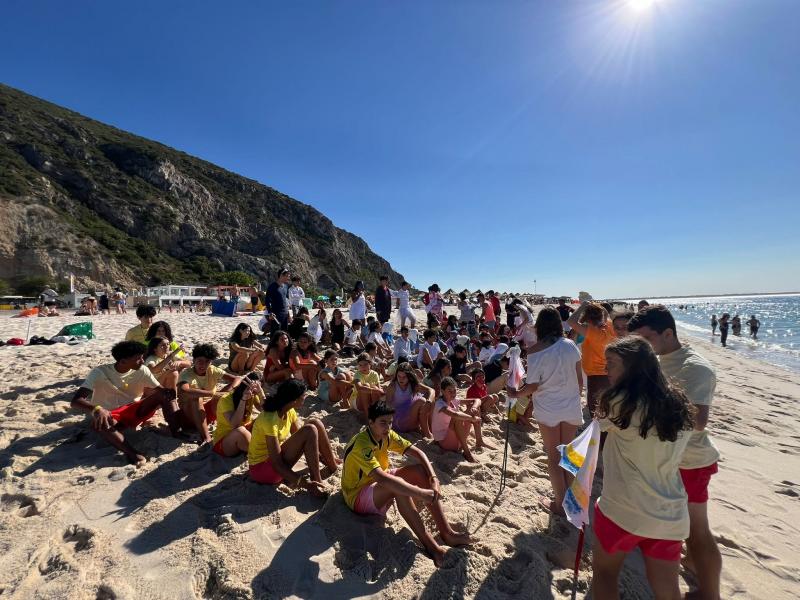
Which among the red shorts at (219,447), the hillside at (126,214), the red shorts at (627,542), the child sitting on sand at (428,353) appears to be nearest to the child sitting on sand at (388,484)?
the red shorts at (627,542)

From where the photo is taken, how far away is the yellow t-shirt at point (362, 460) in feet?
8.73

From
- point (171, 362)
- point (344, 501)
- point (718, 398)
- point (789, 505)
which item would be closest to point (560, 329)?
point (344, 501)

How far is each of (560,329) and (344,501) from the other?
218 cm

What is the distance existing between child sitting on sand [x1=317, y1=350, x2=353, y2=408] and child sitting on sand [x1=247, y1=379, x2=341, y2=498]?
206 centimetres

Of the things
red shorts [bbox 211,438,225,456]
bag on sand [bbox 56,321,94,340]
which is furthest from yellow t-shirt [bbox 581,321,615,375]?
bag on sand [bbox 56,321,94,340]

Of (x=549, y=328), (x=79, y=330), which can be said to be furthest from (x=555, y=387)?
(x=79, y=330)

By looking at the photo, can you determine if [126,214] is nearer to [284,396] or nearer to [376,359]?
[376,359]

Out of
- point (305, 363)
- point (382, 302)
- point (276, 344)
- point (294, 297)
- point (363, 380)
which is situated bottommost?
point (363, 380)

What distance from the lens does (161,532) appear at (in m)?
2.45

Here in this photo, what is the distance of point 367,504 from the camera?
8.75 ft

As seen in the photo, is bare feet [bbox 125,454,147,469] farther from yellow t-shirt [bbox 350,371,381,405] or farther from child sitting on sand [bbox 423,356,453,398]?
child sitting on sand [bbox 423,356,453,398]

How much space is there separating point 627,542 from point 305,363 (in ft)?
15.8

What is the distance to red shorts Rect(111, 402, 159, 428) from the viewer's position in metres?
3.65

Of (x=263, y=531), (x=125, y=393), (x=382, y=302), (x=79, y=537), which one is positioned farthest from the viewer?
(x=382, y=302)
